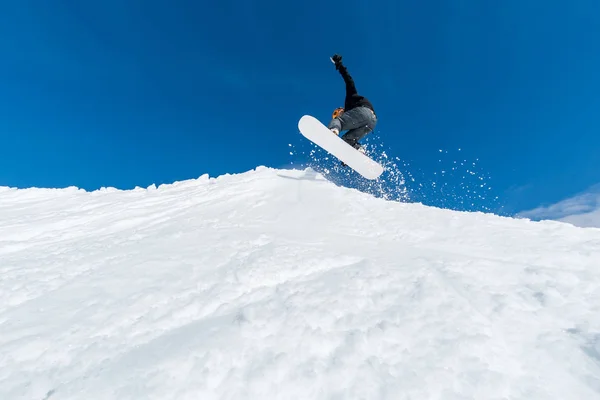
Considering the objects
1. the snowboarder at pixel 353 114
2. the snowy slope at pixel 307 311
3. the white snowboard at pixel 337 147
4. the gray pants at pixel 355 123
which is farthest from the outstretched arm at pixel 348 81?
the snowy slope at pixel 307 311

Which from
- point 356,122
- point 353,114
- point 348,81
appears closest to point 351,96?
point 348,81

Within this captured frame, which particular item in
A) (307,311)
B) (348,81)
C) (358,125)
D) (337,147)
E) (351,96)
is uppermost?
(348,81)

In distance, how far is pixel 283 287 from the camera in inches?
119

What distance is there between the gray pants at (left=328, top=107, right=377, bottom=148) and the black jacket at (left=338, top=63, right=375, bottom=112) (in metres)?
0.24

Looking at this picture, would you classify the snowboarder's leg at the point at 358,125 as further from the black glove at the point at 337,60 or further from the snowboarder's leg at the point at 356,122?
the black glove at the point at 337,60

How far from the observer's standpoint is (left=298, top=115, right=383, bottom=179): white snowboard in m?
8.16

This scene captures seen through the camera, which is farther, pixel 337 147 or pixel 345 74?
pixel 345 74

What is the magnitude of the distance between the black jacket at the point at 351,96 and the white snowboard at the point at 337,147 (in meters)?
1.48

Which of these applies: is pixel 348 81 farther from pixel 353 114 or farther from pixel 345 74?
pixel 353 114

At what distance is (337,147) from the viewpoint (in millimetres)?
8586

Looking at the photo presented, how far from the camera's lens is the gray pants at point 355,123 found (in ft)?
28.9

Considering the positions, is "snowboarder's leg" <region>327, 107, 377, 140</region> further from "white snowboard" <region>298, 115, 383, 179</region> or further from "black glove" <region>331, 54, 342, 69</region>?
"black glove" <region>331, 54, 342, 69</region>

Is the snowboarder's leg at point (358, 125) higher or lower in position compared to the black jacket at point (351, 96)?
lower

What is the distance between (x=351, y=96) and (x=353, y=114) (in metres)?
0.83
